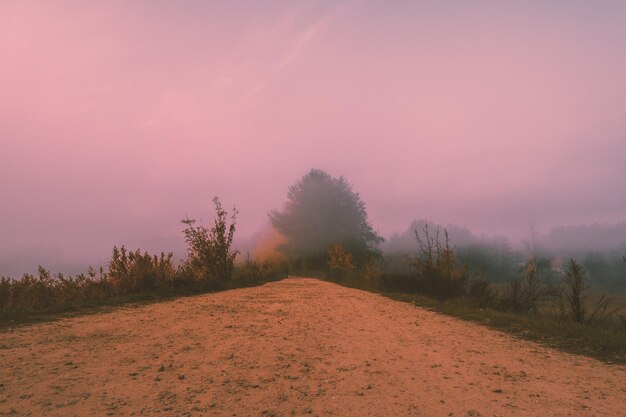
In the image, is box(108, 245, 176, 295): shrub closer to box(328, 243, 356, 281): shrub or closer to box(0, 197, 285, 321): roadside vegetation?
box(0, 197, 285, 321): roadside vegetation

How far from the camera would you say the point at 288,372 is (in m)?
3.90

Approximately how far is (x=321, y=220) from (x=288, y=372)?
134 ft

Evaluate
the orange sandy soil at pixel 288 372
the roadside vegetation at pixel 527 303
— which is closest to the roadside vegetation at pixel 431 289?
the roadside vegetation at pixel 527 303

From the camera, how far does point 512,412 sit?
2.94 meters

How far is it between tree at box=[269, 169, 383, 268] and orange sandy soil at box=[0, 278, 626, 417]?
120 ft

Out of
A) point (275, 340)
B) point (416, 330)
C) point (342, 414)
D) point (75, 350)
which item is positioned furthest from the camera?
point (416, 330)

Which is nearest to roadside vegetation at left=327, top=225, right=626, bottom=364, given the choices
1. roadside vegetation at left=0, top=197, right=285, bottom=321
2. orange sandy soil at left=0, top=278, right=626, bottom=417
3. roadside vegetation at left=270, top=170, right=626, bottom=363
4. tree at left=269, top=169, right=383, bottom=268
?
roadside vegetation at left=270, top=170, right=626, bottom=363

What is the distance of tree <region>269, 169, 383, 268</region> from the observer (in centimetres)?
4356

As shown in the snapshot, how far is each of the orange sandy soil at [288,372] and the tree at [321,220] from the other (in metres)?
36.5

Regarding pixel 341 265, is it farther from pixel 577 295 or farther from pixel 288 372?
→ pixel 288 372

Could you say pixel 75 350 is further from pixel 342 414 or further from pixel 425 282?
pixel 425 282

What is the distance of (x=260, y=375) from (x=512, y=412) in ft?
7.36

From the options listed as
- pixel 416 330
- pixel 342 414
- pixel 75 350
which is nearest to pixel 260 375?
pixel 342 414

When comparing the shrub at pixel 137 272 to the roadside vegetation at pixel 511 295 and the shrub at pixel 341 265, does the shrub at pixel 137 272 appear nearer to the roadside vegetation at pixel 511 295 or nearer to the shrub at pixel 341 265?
the roadside vegetation at pixel 511 295
